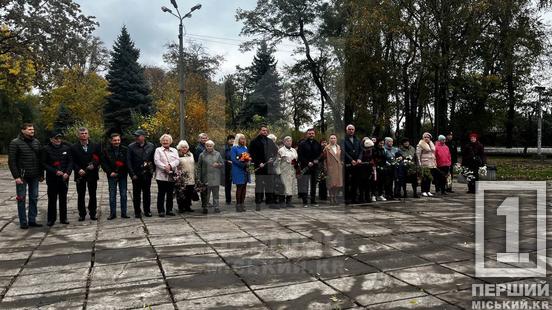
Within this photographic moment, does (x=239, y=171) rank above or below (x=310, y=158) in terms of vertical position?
below

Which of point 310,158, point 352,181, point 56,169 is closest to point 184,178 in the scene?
point 56,169

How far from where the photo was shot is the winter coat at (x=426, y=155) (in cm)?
1198

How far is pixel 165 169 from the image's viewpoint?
29.2 ft

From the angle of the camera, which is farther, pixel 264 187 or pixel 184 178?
pixel 264 187

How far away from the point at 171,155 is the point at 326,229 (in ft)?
11.8

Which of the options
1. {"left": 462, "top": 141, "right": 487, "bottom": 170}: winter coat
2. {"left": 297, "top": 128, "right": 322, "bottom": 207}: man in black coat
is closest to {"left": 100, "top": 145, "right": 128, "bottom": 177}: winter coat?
{"left": 297, "top": 128, "right": 322, "bottom": 207}: man in black coat

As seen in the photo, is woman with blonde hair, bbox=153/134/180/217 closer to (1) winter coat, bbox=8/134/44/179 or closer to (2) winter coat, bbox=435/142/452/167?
(1) winter coat, bbox=8/134/44/179

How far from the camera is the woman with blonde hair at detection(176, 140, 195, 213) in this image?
9.29 metres

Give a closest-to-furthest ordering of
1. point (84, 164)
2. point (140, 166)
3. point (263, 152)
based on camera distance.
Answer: point (84, 164), point (140, 166), point (263, 152)

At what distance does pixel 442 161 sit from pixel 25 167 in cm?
1015

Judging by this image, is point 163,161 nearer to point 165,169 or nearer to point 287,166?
point 165,169

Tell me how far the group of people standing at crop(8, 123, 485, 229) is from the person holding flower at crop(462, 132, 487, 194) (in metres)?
0.03

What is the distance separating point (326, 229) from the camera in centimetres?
752

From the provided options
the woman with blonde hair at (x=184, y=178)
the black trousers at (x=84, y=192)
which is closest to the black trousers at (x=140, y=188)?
the woman with blonde hair at (x=184, y=178)
